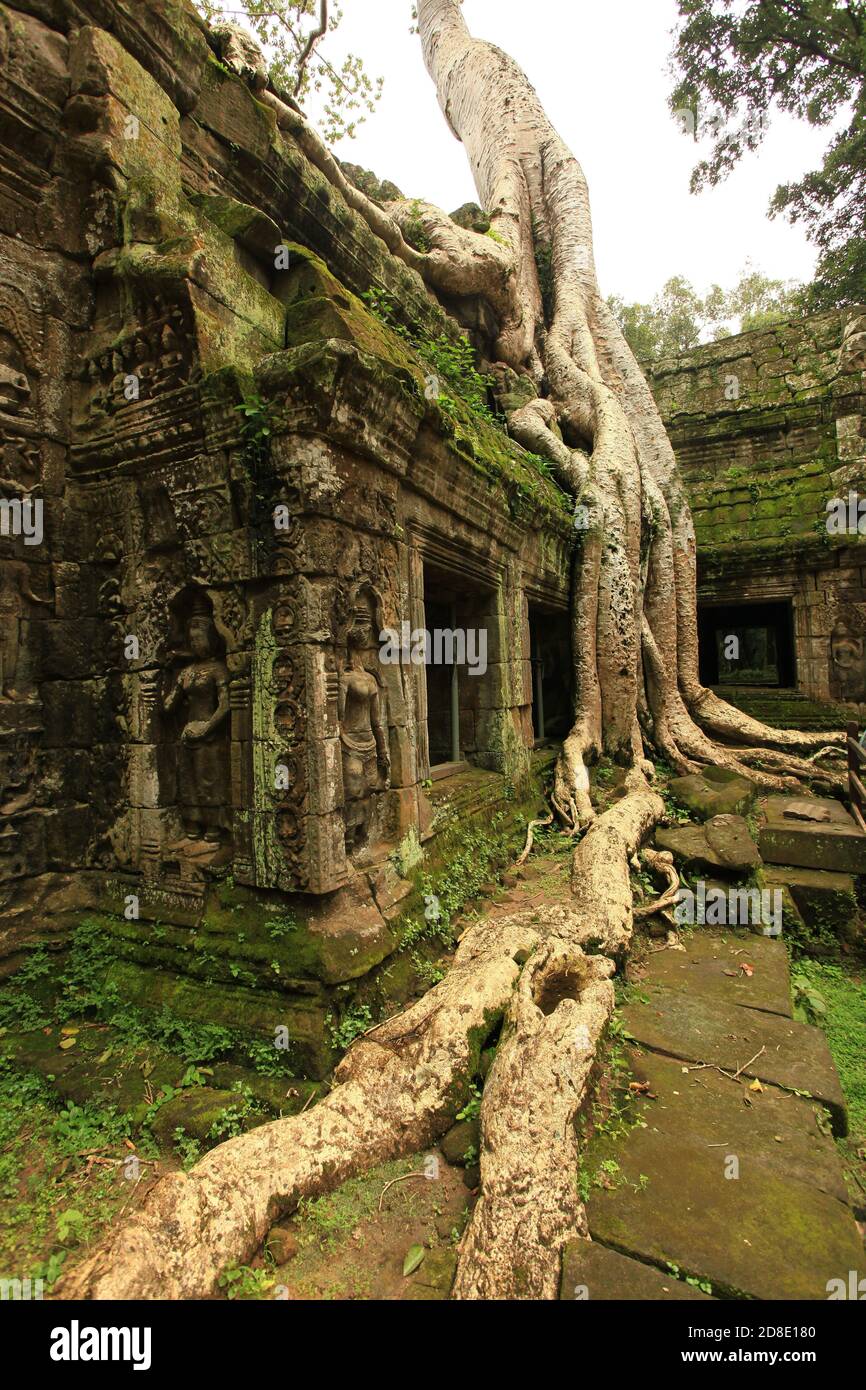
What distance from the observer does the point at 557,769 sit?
7.03 m

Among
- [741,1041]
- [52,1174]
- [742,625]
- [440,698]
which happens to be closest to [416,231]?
[440,698]

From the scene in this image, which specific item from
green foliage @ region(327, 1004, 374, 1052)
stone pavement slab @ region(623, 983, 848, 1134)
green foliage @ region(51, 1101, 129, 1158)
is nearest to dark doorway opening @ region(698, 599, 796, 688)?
stone pavement slab @ region(623, 983, 848, 1134)

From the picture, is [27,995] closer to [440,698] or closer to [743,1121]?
[743,1121]

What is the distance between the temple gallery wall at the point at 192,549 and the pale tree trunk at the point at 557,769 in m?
0.54

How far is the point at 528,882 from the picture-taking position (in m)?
5.06

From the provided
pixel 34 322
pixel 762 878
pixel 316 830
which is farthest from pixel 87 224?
pixel 762 878

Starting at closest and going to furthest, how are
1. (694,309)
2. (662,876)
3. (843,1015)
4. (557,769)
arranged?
1. (843,1015)
2. (662,876)
3. (557,769)
4. (694,309)

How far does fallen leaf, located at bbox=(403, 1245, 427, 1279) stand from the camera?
195cm

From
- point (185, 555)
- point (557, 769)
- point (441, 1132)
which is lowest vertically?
point (441, 1132)

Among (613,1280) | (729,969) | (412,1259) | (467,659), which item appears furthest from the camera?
(467,659)

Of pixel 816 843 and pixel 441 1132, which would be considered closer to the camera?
pixel 441 1132

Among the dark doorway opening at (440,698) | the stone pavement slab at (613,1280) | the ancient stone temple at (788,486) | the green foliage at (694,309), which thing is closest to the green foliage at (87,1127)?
the stone pavement slab at (613,1280)

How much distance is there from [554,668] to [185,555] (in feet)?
19.7
